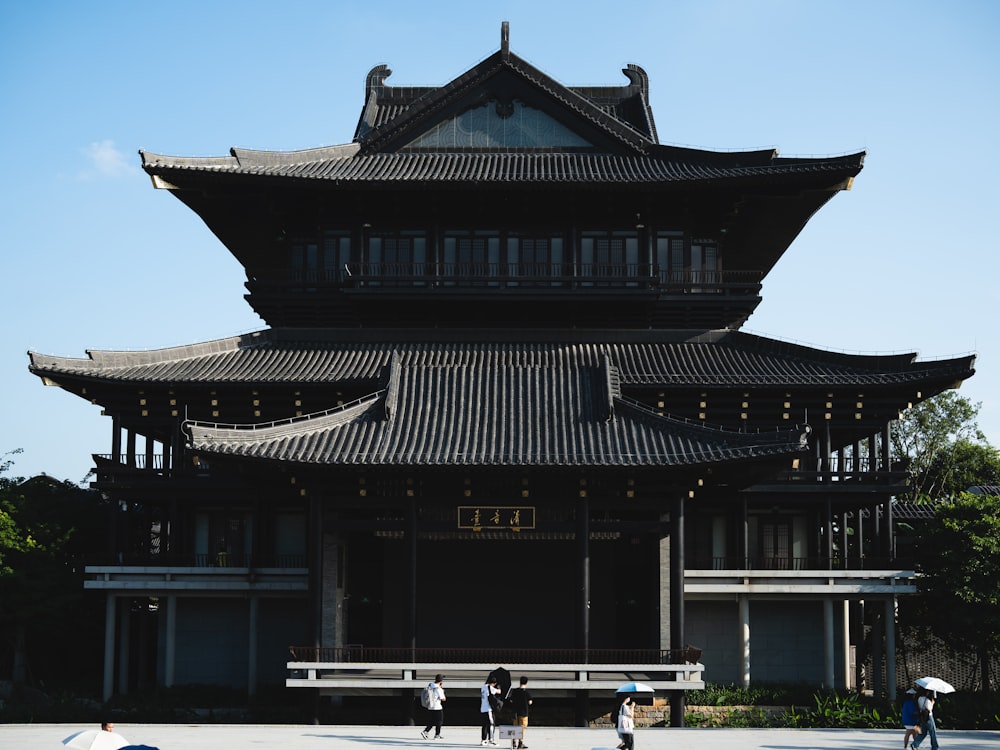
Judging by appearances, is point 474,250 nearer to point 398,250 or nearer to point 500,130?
point 398,250

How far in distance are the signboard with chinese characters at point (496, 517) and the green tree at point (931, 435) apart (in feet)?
147

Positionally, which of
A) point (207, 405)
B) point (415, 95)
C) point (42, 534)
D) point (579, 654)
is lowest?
point (579, 654)

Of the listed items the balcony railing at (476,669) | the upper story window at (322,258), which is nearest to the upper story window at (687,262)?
the upper story window at (322,258)

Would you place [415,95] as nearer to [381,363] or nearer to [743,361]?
[381,363]

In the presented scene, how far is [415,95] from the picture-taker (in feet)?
162

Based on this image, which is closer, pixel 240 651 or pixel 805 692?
pixel 805 692

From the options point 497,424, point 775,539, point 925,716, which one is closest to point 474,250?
point 497,424

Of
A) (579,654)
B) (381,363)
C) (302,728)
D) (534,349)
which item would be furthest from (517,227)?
(302,728)

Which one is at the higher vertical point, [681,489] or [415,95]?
[415,95]

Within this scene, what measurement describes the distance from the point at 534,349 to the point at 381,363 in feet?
18.5

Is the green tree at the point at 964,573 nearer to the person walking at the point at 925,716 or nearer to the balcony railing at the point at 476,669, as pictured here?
the balcony railing at the point at 476,669

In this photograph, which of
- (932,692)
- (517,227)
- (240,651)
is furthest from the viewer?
(517,227)

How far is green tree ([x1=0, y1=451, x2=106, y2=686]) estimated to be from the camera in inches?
1483

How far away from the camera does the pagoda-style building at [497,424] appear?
104ft
